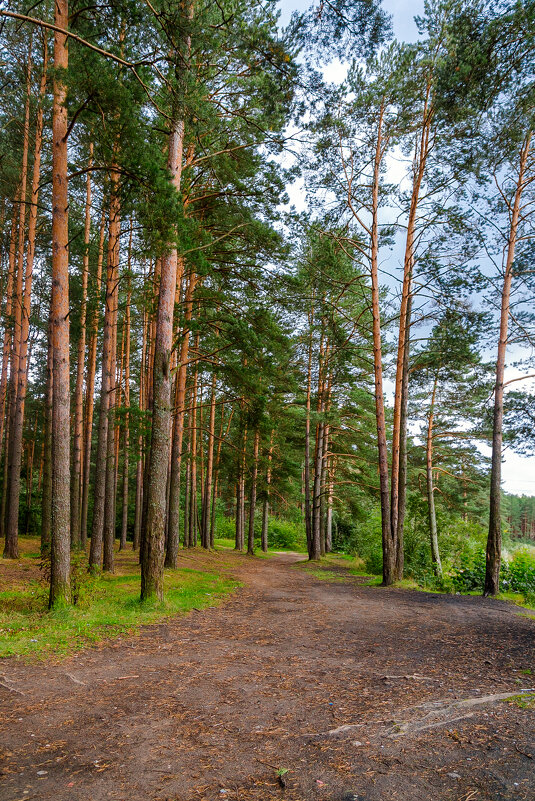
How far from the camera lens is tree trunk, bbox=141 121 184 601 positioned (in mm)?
8219

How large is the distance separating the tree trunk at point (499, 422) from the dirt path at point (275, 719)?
4989 mm

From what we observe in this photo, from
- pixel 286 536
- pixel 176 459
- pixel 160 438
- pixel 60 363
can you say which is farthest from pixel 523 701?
pixel 286 536

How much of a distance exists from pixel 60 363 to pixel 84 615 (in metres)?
4.10

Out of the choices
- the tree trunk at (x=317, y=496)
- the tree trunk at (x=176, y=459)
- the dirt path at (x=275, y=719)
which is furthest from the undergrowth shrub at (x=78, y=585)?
the tree trunk at (x=317, y=496)

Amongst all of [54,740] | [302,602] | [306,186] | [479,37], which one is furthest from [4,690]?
[306,186]

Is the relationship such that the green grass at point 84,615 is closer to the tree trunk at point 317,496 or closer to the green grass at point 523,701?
the green grass at point 523,701

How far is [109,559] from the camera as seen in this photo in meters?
11.9

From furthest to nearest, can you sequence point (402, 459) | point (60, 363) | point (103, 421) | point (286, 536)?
point (286, 536) → point (402, 459) → point (103, 421) → point (60, 363)

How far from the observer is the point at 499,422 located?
466 inches

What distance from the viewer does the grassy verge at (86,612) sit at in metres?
5.86

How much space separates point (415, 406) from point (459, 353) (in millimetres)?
10797

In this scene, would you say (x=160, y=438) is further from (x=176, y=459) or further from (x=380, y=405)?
(x=380, y=405)

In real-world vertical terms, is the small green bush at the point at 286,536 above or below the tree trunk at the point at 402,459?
below

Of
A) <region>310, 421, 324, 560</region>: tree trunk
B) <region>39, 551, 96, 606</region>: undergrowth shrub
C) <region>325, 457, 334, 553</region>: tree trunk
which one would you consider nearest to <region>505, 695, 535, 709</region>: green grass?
<region>39, 551, 96, 606</region>: undergrowth shrub
